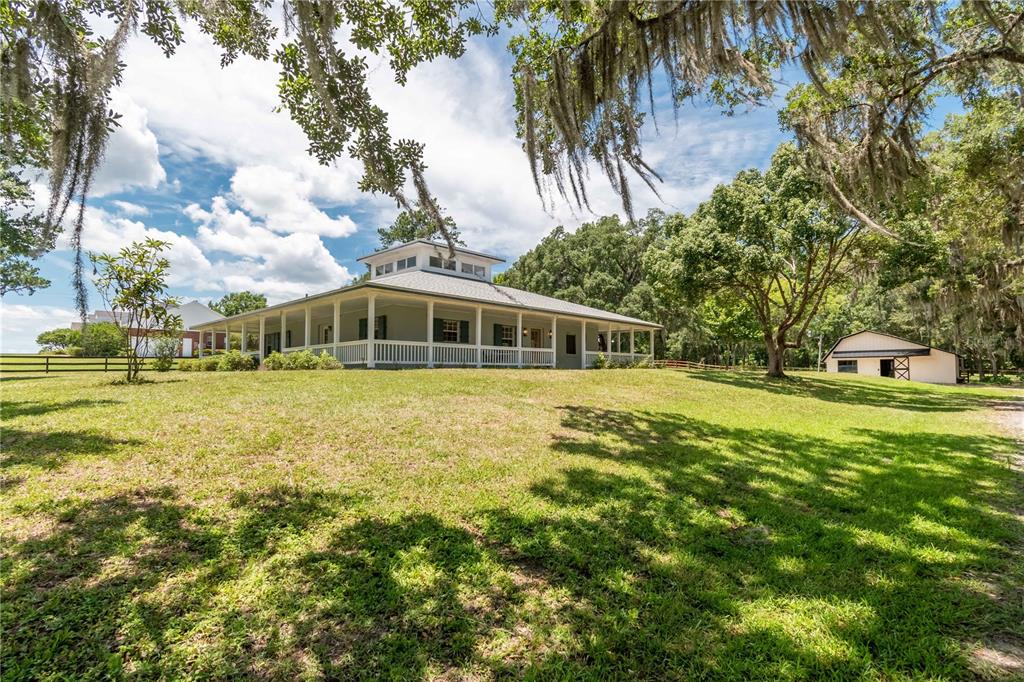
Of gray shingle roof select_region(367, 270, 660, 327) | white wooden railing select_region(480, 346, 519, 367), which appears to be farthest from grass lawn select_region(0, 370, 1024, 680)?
white wooden railing select_region(480, 346, 519, 367)

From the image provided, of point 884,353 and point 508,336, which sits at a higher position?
point 508,336

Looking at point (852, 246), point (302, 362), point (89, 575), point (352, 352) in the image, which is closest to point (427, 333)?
point (352, 352)

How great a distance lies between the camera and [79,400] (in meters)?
8.29

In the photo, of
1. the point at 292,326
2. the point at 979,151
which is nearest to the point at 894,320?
the point at 979,151

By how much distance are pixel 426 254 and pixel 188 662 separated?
2191 cm

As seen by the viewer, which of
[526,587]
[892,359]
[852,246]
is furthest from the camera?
[892,359]

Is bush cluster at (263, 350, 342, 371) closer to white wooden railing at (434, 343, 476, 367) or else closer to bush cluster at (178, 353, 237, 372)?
bush cluster at (178, 353, 237, 372)

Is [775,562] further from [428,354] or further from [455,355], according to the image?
[455,355]

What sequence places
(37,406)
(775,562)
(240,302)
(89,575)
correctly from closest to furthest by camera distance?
(89,575)
(775,562)
(37,406)
(240,302)

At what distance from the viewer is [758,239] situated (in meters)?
17.5

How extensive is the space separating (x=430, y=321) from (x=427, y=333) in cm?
175

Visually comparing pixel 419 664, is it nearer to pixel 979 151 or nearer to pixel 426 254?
pixel 979 151

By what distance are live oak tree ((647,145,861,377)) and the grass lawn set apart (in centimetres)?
1093

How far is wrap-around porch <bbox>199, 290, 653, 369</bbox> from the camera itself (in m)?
16.7
